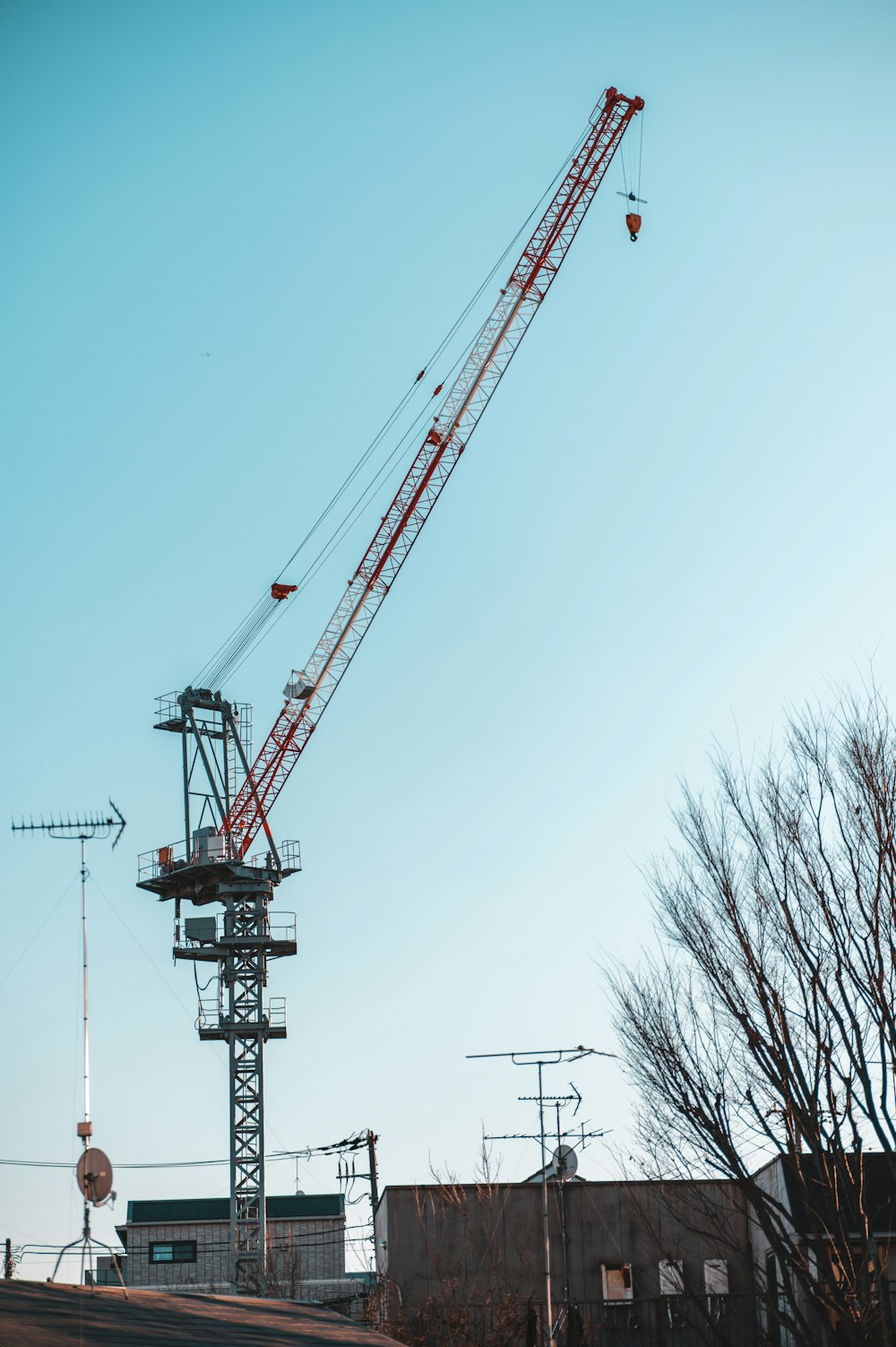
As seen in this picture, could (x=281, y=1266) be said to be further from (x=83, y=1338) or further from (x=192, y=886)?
(x=83, y=1338)

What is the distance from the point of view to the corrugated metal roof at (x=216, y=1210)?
69.2 metres

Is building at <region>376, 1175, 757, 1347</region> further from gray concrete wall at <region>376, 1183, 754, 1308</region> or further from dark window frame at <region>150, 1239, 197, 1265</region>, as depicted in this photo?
dark window frame at <region>150, 1239, 197, 1265</region>

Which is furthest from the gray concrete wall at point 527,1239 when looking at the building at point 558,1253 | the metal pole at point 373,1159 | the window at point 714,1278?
the metal pole at point 373,1159

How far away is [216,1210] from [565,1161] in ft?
128

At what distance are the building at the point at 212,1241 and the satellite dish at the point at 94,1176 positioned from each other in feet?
156

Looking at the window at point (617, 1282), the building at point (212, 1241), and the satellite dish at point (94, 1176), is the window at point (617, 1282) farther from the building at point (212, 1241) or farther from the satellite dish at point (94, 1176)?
the building at point (212, 1241)

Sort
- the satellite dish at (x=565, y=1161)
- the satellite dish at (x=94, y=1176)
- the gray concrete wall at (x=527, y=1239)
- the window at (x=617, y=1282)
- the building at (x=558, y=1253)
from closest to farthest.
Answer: the satellite dish at (x=94, y=1176)
the building at (x=558, y=1253)
the satellite dish at (x=565, y=1161)
the gray concrete wall at (x=527, y=1239)
the window at (x=617, y=1282)

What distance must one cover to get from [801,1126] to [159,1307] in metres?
9.72

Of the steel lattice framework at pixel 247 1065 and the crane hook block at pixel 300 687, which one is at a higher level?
the crane hook block at pixel 300 687

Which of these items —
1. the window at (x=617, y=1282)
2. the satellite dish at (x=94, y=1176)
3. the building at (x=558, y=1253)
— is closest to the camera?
the satellite dish at (x=94, y=1176)

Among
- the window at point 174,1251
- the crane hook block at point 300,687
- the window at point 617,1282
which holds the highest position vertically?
the crane hook block at point 300,687

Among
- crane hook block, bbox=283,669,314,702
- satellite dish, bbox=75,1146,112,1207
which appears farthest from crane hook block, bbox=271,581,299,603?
satellite dish, bbox=75,1146,112,1207

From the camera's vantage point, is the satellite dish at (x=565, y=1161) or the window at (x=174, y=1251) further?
the window at (x=174, y=1251)

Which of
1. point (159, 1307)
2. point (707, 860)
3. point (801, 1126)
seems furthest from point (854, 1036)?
point (159, 1307)
